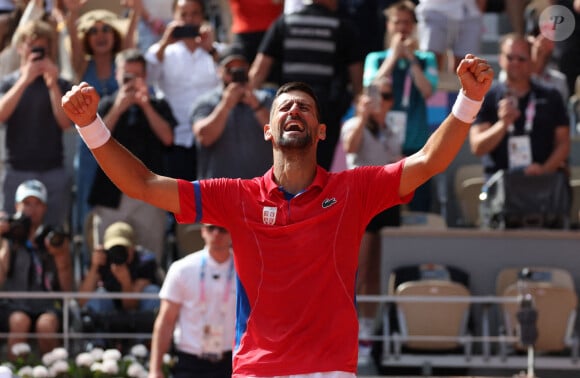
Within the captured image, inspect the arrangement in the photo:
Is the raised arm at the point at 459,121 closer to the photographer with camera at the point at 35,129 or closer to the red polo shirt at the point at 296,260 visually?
the red polo shirt at the point at 296,260

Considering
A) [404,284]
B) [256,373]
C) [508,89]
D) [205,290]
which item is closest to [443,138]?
[256,373]

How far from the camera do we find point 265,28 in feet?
42.2

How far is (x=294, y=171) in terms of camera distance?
6246 mm

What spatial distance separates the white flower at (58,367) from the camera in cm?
973

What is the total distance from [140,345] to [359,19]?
480 cm

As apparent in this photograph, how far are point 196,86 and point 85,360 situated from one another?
318 centimetres

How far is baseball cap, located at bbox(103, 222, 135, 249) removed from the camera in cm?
1045

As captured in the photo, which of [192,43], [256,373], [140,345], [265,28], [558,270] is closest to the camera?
[256,373]

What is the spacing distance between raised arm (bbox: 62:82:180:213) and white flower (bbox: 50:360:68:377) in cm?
384

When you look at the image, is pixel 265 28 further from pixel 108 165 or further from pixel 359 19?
pixel 108 165

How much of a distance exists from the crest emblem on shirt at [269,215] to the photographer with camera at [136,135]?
5001 millimetres

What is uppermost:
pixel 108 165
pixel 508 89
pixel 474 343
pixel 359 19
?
pixel 359 19

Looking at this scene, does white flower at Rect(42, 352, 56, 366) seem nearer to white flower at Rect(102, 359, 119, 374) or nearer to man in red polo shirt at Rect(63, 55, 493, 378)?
white flower at Rect(102, 359, 119, 374)

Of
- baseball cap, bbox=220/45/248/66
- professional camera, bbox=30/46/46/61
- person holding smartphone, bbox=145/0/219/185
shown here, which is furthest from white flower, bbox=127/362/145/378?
professional camera, bbox=30/46/46/61
